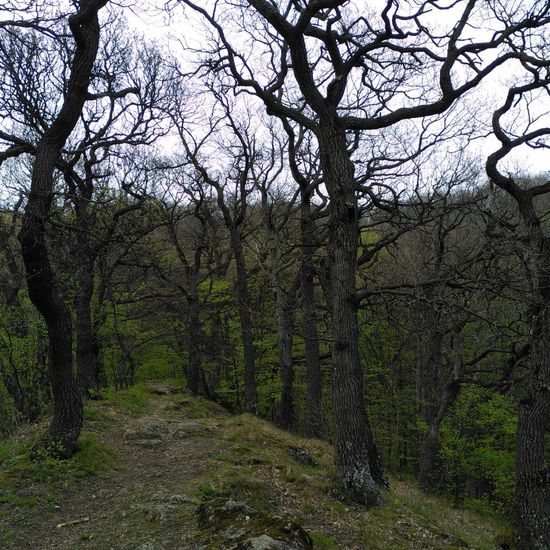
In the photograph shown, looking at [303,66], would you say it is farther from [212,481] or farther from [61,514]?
[61,514]

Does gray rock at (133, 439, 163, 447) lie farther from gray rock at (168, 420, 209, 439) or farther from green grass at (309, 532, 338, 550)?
green grass at (309, 532, 338, 550)

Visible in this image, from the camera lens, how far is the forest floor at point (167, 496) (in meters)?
5.42

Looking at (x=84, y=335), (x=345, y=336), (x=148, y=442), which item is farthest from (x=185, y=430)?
(x=345, y=336)

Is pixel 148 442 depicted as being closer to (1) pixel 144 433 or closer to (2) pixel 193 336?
(1) pixel 144 433

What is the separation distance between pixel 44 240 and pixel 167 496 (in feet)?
13.0

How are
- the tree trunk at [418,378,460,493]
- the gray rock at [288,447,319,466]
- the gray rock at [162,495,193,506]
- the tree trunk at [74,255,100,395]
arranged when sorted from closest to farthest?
the gray rock at [162,495,193,506], the gray rock at [288,447,319,466], the tree trunk at [74,255,100,395], the tree trunk at [418,378,460,493]

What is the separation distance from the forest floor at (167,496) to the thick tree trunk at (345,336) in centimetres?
41

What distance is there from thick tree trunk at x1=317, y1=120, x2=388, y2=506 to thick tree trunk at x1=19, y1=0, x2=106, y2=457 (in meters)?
3.73

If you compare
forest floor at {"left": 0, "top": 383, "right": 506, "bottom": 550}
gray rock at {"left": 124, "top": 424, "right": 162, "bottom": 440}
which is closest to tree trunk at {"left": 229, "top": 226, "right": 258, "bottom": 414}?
forest floor at {"left": 0, "top": 383, "right": 506, "bottom": 550}

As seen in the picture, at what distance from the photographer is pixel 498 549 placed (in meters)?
7.82

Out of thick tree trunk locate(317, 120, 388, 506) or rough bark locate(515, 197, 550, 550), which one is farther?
rough bark locate(515, 197, 550, 550)

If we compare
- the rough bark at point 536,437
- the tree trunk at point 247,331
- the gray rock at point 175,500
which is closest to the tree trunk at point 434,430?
the rough bark at point 536,437

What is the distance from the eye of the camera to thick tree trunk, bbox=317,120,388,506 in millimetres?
7027

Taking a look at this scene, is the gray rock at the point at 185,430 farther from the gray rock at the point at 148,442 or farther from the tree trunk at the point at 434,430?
the tree trunk at the point at 434,430
